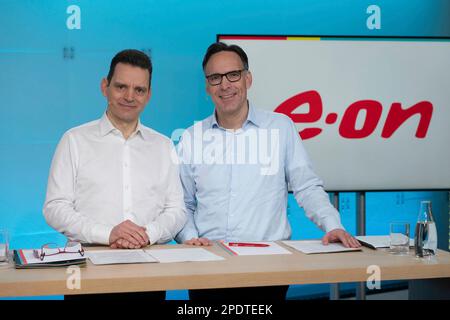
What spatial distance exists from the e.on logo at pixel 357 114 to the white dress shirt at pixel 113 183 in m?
1.37

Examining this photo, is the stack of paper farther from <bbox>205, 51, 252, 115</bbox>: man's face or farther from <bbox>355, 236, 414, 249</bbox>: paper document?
<bbox>205, 51, 252, 115</bbox>: man's face

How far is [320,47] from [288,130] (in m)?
1.11

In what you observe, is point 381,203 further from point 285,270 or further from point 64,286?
point 64,286

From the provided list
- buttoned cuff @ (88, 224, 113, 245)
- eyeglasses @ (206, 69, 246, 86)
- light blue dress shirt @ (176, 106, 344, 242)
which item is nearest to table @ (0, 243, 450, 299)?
buttoned cuff @ (88, 224, 113, 245)

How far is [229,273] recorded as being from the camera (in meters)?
1.98

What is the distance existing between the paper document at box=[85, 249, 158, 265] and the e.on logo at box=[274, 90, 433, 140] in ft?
6.12

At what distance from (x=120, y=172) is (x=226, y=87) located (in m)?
0.67

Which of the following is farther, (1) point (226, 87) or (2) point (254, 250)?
(1) point (226, 87)

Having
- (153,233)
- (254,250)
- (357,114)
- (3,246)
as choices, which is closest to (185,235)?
(153,233)

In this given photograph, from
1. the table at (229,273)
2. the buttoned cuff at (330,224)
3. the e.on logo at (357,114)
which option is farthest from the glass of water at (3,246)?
the e.on logo at (357,114)

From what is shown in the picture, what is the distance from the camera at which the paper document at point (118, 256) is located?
2123 millimetres

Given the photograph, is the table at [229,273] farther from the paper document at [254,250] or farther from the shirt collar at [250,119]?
the shirt collar at [250,119]

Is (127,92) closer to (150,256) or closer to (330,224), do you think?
(150,256)

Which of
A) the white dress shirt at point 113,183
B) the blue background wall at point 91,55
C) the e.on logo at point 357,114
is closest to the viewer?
the white dress shirt at point 113,183
